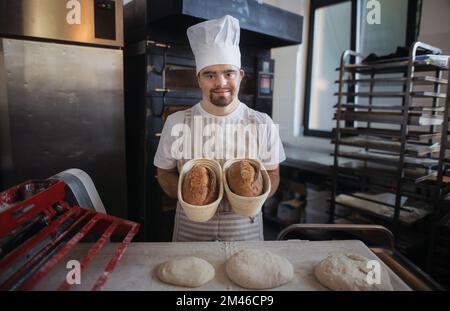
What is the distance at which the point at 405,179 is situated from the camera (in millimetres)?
2279

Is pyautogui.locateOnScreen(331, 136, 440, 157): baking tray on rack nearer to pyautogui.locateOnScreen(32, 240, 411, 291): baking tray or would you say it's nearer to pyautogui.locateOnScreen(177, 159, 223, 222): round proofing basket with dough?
pyautogui.locateOnScreen(32, 240, 411, 291): baking tray

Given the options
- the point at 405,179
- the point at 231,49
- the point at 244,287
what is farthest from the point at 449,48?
the point at 244,287

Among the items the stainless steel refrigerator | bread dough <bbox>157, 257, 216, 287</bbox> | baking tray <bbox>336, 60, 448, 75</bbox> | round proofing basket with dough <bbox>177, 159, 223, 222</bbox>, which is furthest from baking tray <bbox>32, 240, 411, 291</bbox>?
baking tray <bbox>336, 60, 448, 75</bbox>

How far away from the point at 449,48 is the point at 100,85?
2.26 meters

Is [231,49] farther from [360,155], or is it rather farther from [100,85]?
[360,155]

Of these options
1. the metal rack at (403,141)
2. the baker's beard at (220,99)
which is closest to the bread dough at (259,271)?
the baker's beard at (220,99)

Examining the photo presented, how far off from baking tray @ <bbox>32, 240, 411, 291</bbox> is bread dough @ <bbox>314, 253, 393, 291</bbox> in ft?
0.09

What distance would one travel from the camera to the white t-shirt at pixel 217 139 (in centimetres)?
146

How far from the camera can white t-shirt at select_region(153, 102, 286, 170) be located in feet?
4.81

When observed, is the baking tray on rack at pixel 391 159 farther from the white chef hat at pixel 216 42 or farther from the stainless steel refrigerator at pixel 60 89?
the stainless steel refrigerator at pixel 60 89

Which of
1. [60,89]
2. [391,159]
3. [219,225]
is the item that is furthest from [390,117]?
[60,89]

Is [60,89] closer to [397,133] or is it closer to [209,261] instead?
[209,261]

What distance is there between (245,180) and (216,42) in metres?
0.67

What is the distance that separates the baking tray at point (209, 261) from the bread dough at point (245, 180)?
24 centimetres
